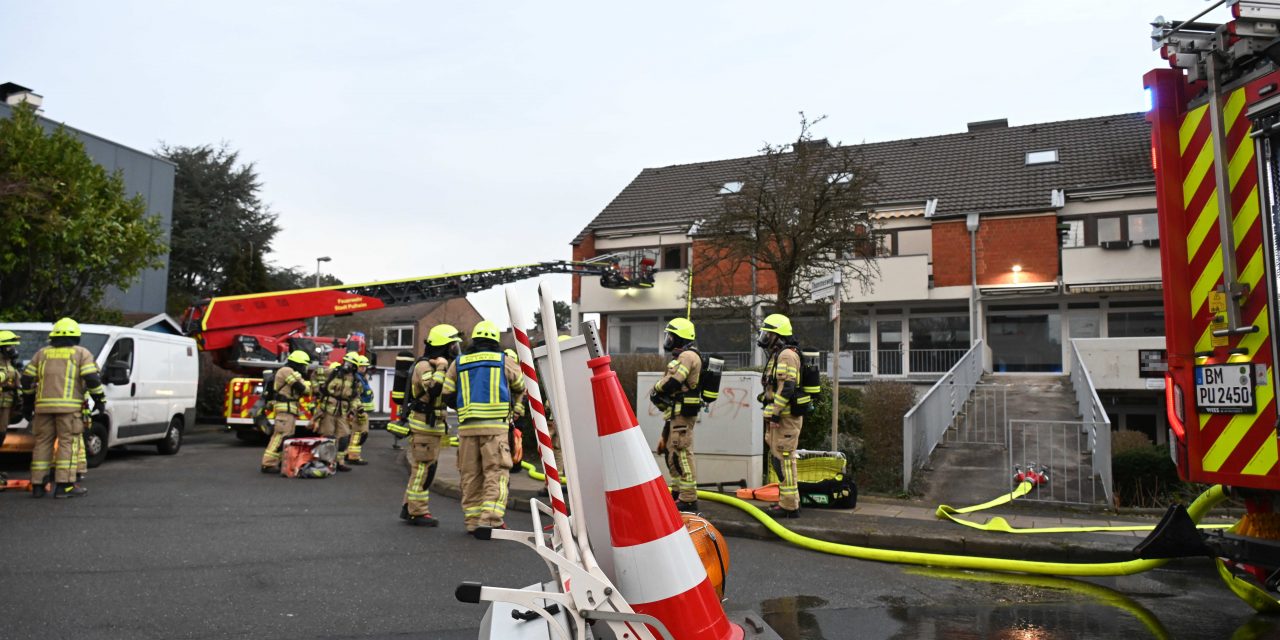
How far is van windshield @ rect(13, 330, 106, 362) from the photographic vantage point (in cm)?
1183

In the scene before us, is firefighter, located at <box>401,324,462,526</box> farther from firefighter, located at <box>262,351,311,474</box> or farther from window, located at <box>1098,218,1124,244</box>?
window, located at <box>1098,218,1124,244</box>

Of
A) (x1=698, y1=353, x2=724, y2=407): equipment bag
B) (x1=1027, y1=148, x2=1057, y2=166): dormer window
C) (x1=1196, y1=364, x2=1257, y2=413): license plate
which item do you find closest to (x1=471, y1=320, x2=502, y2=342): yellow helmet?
(x1=698, y1=353, x2=724, y2=407): equipment bag

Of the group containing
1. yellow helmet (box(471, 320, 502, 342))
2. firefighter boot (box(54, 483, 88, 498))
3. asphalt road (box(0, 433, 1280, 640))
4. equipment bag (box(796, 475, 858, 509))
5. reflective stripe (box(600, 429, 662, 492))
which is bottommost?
asphalt road (box(0, 433, 1280, 640))

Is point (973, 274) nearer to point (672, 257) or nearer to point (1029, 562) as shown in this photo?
point (672, 257)

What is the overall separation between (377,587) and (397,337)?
47.1 metres

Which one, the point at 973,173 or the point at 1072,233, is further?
the point at 973,173

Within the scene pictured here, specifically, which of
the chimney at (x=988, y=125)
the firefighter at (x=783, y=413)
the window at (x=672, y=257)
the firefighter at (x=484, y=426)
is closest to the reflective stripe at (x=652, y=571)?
the firefighter at (x=484, y=426)

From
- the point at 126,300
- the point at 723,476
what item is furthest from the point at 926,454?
the point at 126,300

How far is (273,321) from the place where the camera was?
17.5 meters

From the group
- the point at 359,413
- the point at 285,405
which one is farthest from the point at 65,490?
the point at 359,413

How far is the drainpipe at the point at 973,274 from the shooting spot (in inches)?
968

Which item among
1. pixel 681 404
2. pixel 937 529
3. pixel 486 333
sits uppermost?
pixel 486 333

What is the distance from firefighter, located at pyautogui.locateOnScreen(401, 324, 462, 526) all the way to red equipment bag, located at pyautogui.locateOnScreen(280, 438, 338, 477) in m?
4.20

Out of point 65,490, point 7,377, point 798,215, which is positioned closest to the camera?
point 65,490
